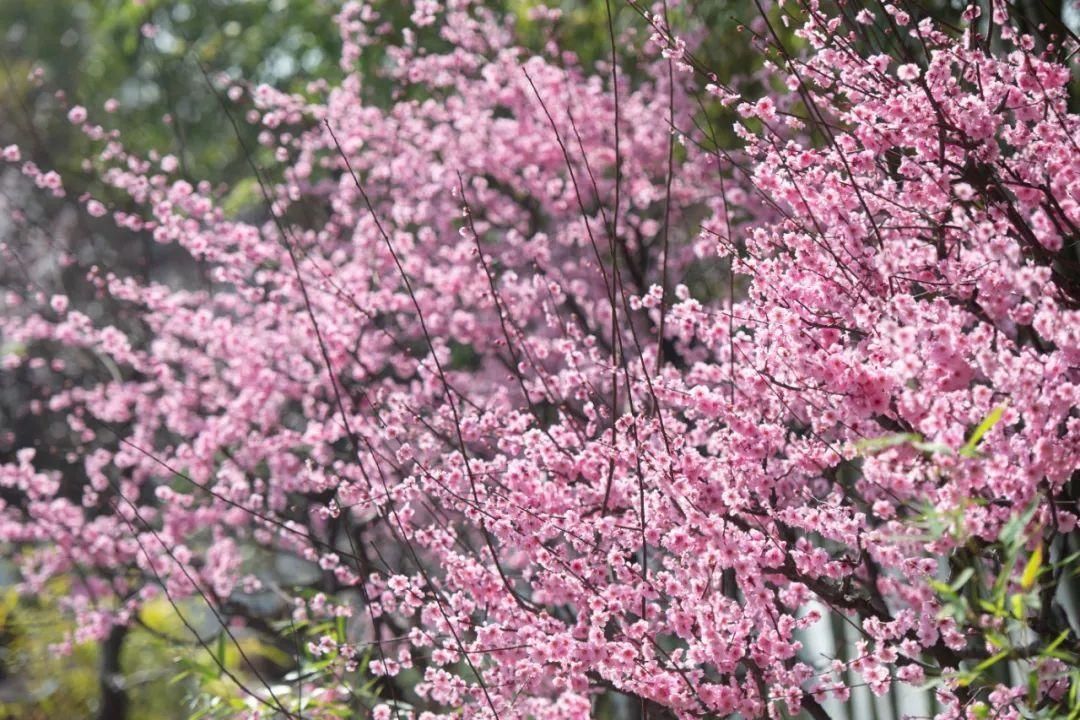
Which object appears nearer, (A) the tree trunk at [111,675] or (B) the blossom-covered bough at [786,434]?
(B) the blossom-covered bough at [786,434]

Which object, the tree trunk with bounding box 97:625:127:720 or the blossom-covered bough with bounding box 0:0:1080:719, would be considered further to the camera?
the tree trunk with bounding box 97:625:127:720

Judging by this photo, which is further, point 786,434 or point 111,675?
point 111,675

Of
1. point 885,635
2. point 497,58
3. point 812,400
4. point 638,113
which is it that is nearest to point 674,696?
point 885,635

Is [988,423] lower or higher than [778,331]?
lower

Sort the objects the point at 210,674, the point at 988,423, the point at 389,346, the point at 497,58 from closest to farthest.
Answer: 1. the point at 988,423
2. the point at 210,674
3. the point at 389,346
4. the point at 497,58

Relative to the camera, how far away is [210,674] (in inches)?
208

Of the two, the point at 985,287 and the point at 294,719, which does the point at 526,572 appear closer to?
the point at 294,719

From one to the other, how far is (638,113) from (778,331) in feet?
13.6

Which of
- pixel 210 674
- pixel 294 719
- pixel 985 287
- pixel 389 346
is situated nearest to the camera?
pixel 985 287

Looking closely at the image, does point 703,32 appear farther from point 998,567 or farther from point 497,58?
point 998,567

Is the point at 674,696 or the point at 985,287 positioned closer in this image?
the point at 985,287

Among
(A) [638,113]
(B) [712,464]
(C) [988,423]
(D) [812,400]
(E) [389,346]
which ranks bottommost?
(C) [988,423]

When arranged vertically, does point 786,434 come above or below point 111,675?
below

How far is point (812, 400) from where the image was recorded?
3.56 metres
